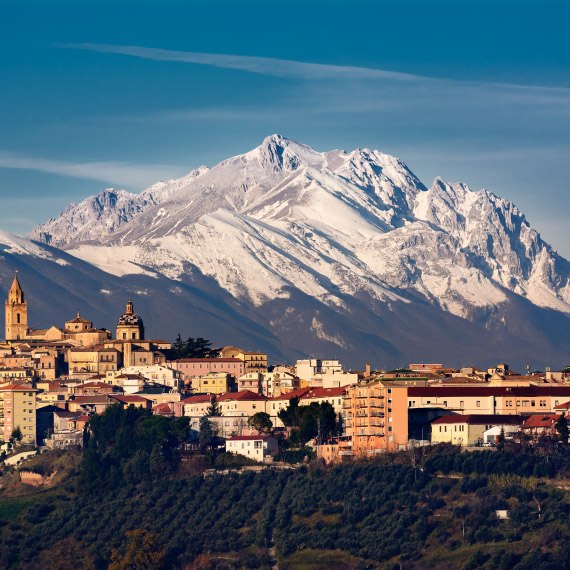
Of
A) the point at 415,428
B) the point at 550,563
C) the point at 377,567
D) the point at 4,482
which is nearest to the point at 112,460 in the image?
the point at 4,482

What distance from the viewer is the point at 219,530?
5758 inches

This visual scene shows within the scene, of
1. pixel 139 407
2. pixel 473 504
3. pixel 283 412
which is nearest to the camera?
pixel 473 504

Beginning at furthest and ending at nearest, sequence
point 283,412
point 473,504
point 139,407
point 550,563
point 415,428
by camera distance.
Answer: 1. point 139,407
2. point 283,412
3. point 415,428
4. point 473,504
5. point 550,563

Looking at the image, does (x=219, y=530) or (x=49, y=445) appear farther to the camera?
(x=49, y=445)

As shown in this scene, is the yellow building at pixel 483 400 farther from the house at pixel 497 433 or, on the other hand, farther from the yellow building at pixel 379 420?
the house at pixel 497 433

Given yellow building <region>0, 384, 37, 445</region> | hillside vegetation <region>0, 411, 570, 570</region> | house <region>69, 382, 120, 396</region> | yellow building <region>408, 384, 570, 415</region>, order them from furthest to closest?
house <region>69, 382, 120, 396</region> < yellow building <region>0, 384, 37, 445</region> < yellow building <region>408, 384, 570, 415</region> < hillside vegetation <region>0, 411, 570, 570</region>

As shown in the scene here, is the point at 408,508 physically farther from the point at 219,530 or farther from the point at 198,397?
the point at 198,397

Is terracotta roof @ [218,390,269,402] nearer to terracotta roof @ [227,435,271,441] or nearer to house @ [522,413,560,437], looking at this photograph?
terracotta roof @ [227,435,271,441]

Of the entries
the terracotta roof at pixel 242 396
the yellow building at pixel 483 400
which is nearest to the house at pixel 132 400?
the terracotta roof at pixel 242 396

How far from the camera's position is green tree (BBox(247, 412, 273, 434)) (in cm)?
16693

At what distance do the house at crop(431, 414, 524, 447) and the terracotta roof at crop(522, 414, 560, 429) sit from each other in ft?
2.34

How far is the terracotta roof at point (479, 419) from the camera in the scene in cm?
15538

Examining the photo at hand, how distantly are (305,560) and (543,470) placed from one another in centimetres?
1895

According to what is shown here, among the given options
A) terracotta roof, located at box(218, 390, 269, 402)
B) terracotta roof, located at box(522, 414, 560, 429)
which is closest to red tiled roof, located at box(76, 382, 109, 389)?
terracotta roof, located at box(218, 390, 269, 402)
